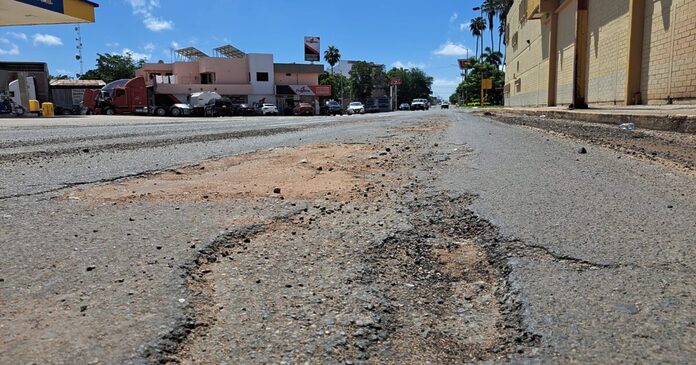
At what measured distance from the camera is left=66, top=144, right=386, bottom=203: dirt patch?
4.74 metres

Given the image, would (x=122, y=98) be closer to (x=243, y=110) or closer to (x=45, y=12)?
(x=243, y=110)

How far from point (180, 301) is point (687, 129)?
35.6 ft

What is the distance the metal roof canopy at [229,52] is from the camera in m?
67.2

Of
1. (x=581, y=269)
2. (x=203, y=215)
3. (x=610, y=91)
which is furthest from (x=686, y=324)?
(x=610, y=91)

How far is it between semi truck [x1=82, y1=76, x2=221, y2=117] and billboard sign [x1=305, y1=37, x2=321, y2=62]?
113 feet

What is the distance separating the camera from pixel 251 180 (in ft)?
18.4

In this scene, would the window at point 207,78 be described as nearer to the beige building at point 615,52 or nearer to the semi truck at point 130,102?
the semi truck at point 130,102

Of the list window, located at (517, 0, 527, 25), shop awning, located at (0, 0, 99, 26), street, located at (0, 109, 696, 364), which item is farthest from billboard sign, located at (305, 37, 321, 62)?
street, located at (0, 109, 696, 364)

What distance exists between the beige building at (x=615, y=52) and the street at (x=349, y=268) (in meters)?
12.2

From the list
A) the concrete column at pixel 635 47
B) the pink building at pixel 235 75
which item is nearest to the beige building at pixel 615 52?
the concrete column at pixel 635 47

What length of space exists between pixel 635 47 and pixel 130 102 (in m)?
38.8

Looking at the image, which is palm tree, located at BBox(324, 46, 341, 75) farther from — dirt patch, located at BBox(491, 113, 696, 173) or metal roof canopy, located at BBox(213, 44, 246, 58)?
dirt patch, located at BBox(491, 113, 696, 173)

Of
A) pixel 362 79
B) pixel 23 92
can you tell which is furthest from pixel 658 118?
pixel 362 79

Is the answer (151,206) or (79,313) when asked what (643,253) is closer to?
(79,313)
